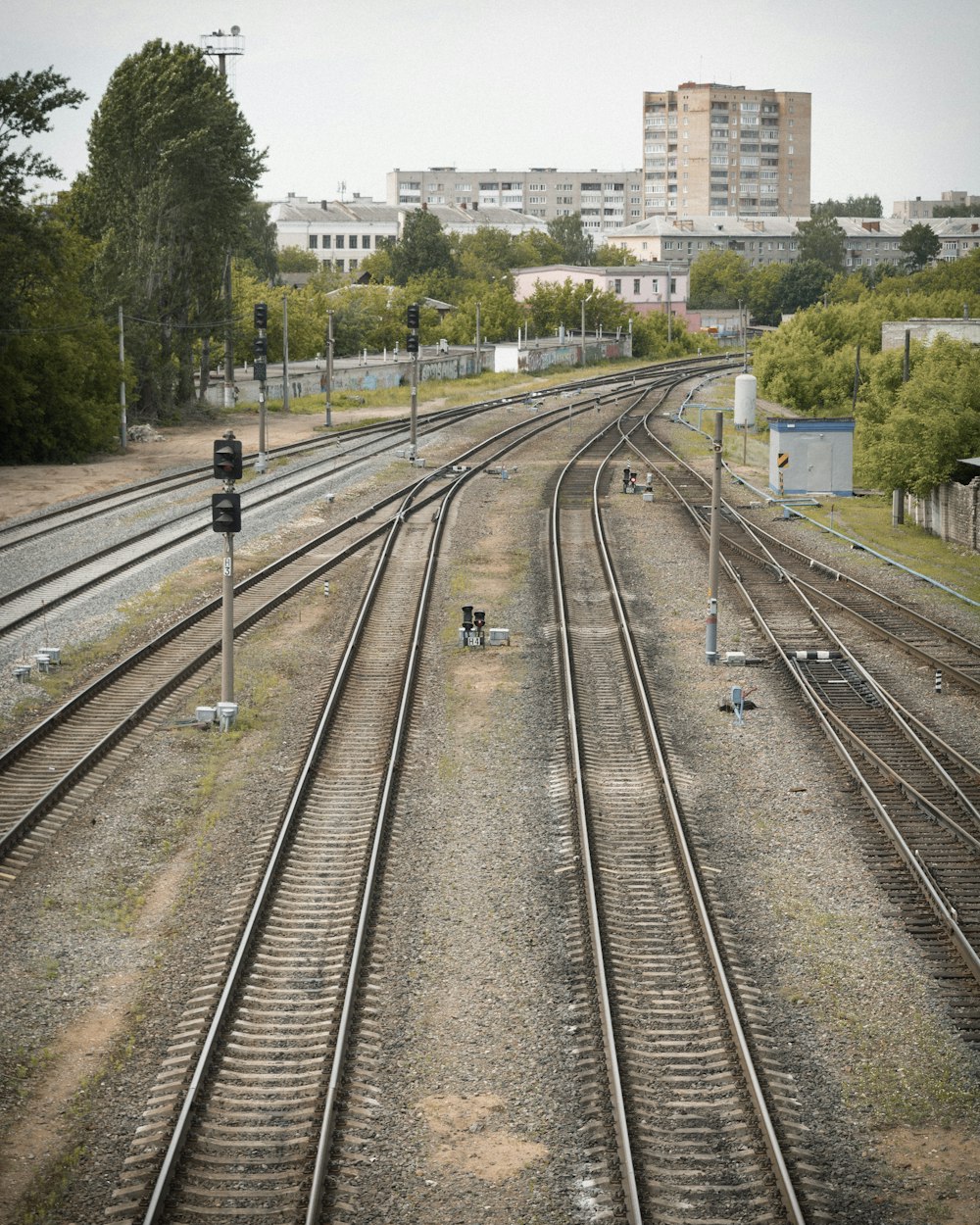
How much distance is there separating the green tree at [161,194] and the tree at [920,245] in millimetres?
129689

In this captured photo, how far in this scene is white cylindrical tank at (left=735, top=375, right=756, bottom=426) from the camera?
60531 millimetres

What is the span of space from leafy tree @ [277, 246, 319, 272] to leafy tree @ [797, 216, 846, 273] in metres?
62.9

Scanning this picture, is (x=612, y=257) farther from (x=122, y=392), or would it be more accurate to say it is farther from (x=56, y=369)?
Answer: (x=56, y=369)

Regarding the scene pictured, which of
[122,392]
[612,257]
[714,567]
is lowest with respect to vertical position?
[714,567]

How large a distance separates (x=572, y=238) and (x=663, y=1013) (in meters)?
180

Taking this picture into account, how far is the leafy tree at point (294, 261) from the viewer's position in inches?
5782

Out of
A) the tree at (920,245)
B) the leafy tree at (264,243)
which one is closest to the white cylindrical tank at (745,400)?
the leafy tree at (264,243)

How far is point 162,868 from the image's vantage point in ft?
49.8

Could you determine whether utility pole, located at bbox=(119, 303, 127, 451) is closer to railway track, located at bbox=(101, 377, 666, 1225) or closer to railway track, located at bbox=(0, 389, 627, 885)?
railway track, located at bbox=(0, 389, 627, 885)

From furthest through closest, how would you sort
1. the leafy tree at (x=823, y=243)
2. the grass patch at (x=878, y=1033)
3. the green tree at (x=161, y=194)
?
the leafy tree at (x=823, y=243)
the green tree at (x=161, y=194)
the grass patch at (x=878, y=1033)

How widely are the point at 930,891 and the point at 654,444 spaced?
42229 millimetres

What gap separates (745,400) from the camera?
2386 inches

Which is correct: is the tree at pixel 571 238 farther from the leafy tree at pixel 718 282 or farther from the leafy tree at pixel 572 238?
the leafy tree at pixel 718 282

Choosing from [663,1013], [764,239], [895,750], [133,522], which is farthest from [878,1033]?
[764,239]
